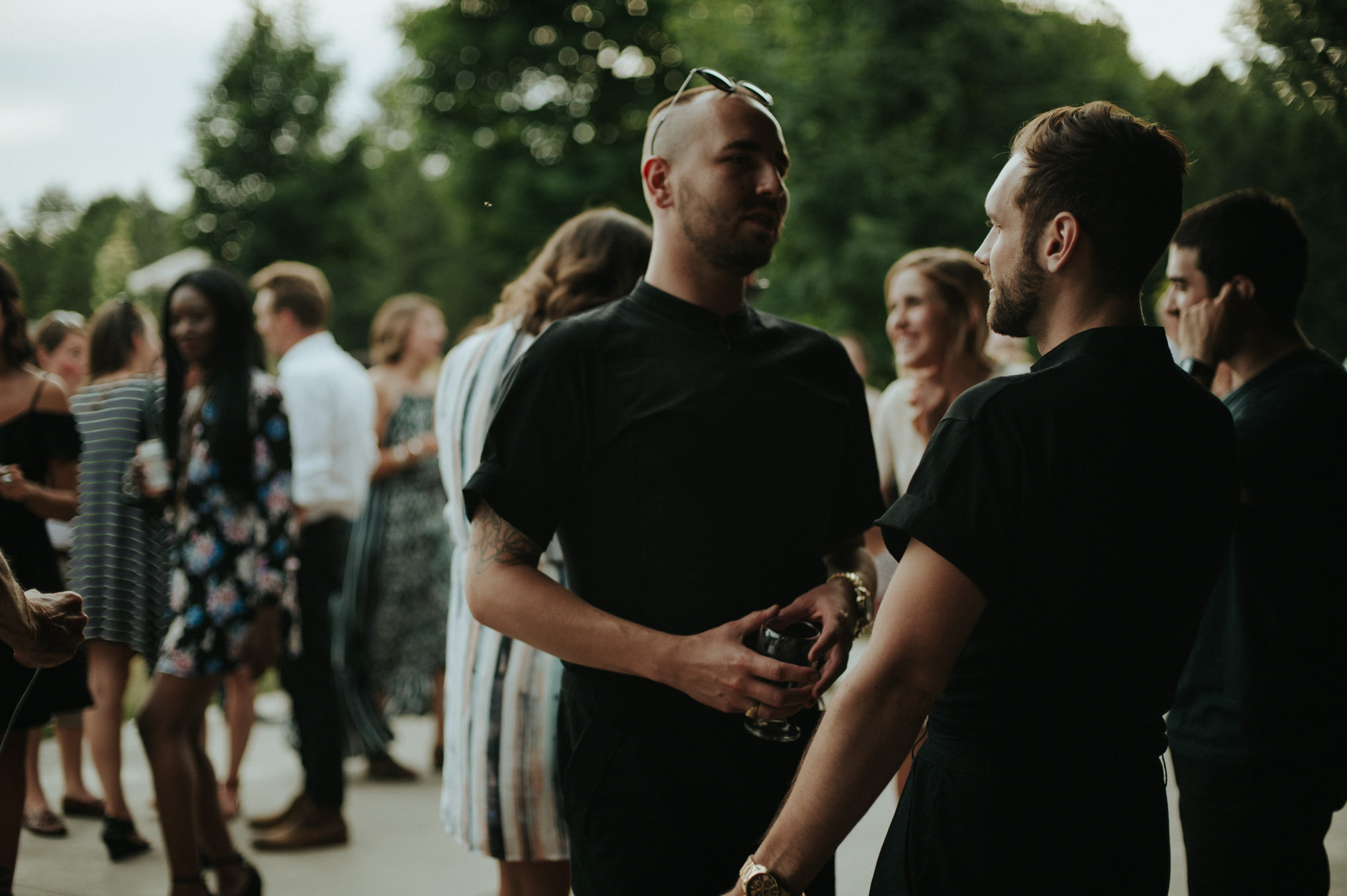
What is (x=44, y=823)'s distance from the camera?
4.55 meters

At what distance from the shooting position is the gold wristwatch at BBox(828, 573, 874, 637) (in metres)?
1.99

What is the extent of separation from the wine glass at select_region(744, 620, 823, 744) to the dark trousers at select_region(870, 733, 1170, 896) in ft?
1.01

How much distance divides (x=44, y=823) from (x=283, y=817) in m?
1.02

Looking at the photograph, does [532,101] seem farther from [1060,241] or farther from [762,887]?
[762,887]

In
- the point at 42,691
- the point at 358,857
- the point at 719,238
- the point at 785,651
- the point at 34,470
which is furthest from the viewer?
the point at 358,857

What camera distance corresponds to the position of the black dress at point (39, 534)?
3.16 meters

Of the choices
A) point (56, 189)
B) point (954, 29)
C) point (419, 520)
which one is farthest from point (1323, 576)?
point (954, 29)

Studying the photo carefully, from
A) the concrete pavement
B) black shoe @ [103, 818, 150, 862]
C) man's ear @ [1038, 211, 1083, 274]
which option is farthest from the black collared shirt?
black shoe @ [103, 818, 150, 862]

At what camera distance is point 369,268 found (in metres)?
31.0

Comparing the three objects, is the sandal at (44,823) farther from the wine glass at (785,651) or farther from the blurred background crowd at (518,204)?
the wine glass at (785,651)

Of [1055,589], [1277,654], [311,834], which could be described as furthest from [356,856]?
[1055,589]

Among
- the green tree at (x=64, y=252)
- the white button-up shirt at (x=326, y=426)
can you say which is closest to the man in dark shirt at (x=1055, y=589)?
the white button-up shirt at (x=326, y=426)

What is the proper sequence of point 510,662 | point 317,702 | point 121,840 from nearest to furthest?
point 510,662 < point 121,840 < point 317,702

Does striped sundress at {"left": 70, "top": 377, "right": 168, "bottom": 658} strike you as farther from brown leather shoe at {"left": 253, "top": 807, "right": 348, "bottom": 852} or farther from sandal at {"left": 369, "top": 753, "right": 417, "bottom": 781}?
sandal at {"left": 369, "top": 753, "right": 417, "bottom": 781}
